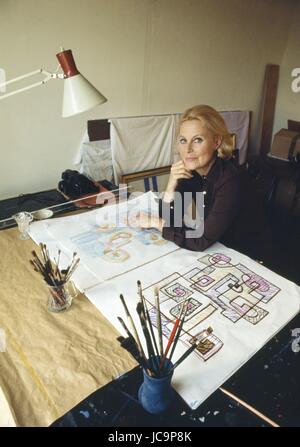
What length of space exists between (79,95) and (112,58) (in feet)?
4.45

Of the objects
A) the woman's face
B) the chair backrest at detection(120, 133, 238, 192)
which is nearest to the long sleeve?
the woman's face

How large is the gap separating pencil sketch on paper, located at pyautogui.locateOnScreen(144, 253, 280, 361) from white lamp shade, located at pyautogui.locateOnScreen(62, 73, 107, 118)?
0.56 meters

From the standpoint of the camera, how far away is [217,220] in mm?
1126

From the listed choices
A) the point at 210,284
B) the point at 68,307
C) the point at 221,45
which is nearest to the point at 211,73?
the point at 221,45

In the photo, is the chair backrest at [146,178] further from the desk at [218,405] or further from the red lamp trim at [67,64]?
the desk at [218,405]

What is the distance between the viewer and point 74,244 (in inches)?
43.4

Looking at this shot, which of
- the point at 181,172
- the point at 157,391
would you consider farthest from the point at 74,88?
the point at 157,391

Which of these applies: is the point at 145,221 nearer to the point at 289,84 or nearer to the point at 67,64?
the point at 67,64

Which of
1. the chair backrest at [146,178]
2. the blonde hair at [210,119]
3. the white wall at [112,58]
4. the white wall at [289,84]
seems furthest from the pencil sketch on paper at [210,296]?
the white wall at [289,84]

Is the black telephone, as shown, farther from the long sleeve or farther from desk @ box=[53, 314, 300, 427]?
desk @ box=[53, 314, 300, 427]

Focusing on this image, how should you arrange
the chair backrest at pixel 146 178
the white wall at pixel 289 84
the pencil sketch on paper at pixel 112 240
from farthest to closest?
the white wall at pixel 289 84, the chair backrest at pixel 146 178, the pencil sketch on paper at pixel 112 240

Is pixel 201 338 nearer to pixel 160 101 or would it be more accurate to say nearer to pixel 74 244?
pixel 74 244

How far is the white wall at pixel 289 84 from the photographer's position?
3.41 m

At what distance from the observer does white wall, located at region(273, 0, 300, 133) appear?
11.2ft
